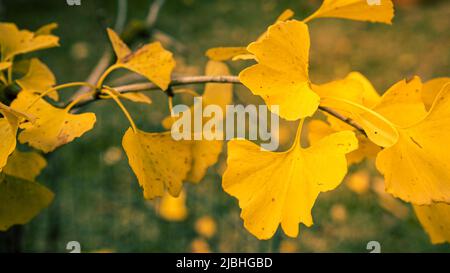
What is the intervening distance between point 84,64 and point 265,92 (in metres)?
2.55

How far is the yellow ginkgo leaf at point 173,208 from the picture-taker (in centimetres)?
154

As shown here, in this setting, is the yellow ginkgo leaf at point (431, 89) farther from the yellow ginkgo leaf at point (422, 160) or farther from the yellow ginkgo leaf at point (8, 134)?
the yellow ginkgo leaf at point (8, 134)

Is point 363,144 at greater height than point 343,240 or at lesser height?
greater

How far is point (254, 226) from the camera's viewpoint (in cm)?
35

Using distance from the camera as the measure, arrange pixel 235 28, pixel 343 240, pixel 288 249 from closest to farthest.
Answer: pixel 288 249 < pixel 343 240 < pixel 235 28

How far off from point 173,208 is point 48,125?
1.19 meters

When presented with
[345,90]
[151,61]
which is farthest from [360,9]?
[151,61]

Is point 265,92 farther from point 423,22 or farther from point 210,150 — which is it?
point 423,22

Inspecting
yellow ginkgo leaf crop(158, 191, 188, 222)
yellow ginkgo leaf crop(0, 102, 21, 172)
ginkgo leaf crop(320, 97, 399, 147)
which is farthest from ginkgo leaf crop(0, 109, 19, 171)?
yellow ginkgo leaf crop(158, 191, 188, 222)

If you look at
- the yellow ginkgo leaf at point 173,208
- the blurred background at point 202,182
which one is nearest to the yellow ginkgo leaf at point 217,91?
the blurred background at point 202,182

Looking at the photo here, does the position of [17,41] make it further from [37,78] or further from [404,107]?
[404,107]

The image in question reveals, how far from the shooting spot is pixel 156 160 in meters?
0.40

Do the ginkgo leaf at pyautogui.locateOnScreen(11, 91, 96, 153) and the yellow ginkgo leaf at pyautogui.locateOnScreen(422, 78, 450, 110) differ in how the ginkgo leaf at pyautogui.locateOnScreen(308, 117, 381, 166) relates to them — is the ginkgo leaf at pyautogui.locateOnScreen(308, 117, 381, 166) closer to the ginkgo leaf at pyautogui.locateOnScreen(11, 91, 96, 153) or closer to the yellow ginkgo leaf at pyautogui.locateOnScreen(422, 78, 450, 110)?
the yellow ginkgo leaf at pyautogui.locateOnScreen(422, 78, 450, 110)
